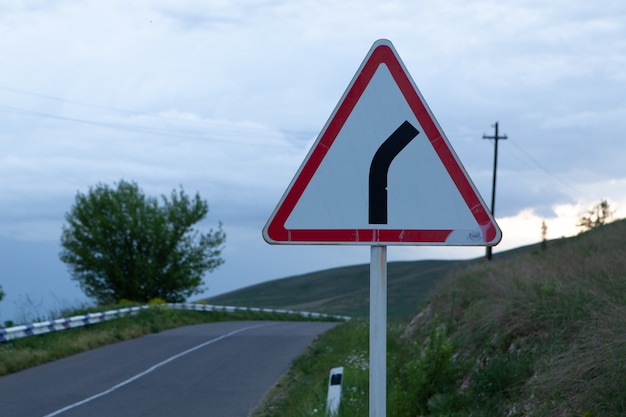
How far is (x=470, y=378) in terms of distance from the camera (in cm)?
850

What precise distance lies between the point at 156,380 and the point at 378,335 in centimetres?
1328

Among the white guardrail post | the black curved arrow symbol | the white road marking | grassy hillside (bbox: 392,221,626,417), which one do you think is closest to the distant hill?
the white road marking

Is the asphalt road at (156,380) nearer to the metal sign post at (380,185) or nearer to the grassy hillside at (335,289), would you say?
the metal sign post at (380,185)

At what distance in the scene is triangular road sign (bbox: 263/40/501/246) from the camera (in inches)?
149

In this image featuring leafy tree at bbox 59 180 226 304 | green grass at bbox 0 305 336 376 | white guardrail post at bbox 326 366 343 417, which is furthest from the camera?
leafy tree at bbox 59 180 226 304

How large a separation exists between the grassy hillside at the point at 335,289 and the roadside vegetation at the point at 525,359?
172 ft

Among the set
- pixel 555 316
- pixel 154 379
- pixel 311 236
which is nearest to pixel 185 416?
pixel 154 379

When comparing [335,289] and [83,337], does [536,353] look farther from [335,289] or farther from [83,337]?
[335,289]

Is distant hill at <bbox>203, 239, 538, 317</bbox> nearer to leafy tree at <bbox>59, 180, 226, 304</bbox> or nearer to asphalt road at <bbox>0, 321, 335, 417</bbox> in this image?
leafy tree at <bbox>59, 180, 226, 304</bbox>

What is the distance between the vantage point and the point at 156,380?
16234 mm

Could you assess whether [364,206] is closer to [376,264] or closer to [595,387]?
[376,264]

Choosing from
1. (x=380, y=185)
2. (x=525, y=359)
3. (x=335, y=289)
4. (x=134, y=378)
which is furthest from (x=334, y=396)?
(x=335, y=289)

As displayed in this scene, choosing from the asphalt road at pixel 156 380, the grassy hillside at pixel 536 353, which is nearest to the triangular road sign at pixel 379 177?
the grassy hillside at pixel 536 353

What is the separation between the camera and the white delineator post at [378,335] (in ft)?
12.2
